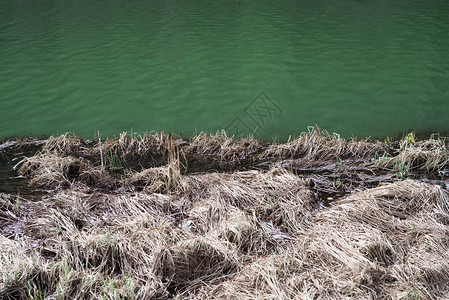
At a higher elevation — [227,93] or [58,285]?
[58,285]

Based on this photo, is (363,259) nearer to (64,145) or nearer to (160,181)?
(160,181)

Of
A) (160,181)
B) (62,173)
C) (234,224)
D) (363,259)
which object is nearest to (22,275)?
(234,224)

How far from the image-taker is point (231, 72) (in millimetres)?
8391

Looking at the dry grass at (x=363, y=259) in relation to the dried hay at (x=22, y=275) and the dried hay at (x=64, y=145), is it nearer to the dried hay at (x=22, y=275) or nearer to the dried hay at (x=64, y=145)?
the dried hay at (x=22, y=275)

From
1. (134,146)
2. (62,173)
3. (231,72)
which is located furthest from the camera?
(231,72)

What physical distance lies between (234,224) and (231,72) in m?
5.68

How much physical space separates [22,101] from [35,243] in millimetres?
4866

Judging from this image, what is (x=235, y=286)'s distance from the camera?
2529 millimetres

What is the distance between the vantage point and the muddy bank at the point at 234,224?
2516 mm

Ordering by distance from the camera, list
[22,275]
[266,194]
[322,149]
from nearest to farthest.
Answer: [22,275] < [266,194] < [322,149]

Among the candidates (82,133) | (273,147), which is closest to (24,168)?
(82,133)

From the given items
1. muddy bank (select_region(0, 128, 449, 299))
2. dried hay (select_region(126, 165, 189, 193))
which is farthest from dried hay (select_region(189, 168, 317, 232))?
dried hay (select_region(126, 165, 189, 193))

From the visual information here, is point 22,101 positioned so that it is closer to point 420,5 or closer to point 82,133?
point 82,133

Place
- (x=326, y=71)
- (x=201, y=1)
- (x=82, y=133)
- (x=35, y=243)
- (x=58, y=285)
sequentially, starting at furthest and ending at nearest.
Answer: (x=201, y=1) < (x=326, y=71) < (x=82, y=133) < (x=35, y=243) < (x=58, y=285)
